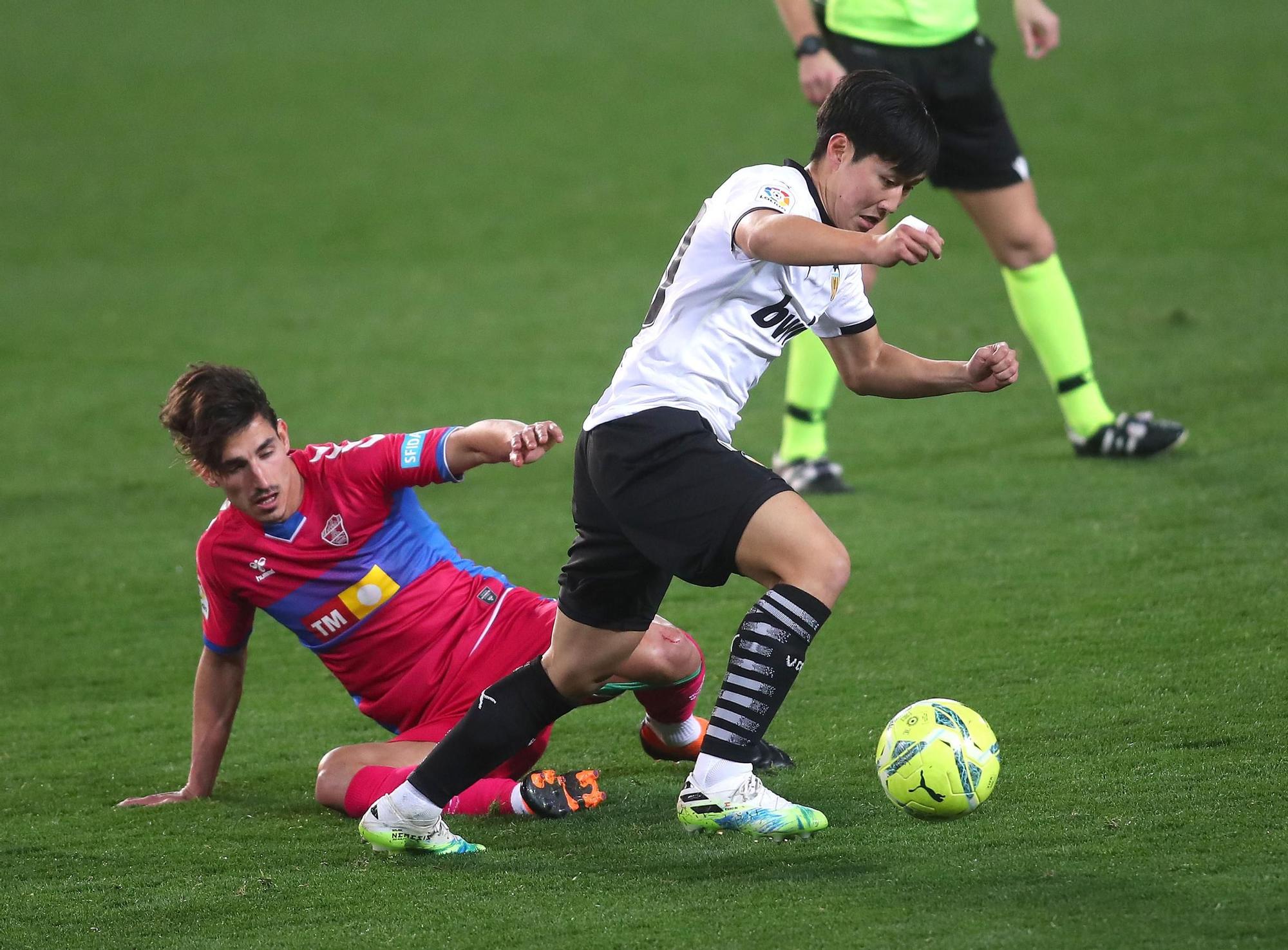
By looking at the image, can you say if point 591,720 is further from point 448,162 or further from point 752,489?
point 448,162

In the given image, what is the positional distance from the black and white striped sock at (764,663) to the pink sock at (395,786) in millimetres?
761

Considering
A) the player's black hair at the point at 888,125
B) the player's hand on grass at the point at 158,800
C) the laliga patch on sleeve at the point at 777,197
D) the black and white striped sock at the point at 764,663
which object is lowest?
the player's hand on grass at the point at 158,800

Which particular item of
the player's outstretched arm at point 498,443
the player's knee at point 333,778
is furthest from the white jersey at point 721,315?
the player's knee at point 333,778

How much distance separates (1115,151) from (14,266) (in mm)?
9047

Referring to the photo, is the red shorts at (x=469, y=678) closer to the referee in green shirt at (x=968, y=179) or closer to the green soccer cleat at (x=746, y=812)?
the green soccer cleat at (x=746, y=812)

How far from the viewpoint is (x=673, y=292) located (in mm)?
3293

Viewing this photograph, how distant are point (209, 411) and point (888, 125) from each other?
5.27 ft

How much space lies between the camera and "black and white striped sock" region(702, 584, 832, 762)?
120 inches

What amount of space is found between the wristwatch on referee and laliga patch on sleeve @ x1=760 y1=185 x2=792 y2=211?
9.44ft

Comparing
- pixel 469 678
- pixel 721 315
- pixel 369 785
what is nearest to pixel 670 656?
pixel 469 678

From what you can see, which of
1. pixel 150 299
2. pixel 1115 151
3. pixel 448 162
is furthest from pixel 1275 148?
pixel 150 299

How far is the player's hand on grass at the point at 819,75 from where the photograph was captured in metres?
5.84

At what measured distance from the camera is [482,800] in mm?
3670

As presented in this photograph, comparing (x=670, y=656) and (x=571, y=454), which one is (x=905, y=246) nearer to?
(x=670, y=656)
